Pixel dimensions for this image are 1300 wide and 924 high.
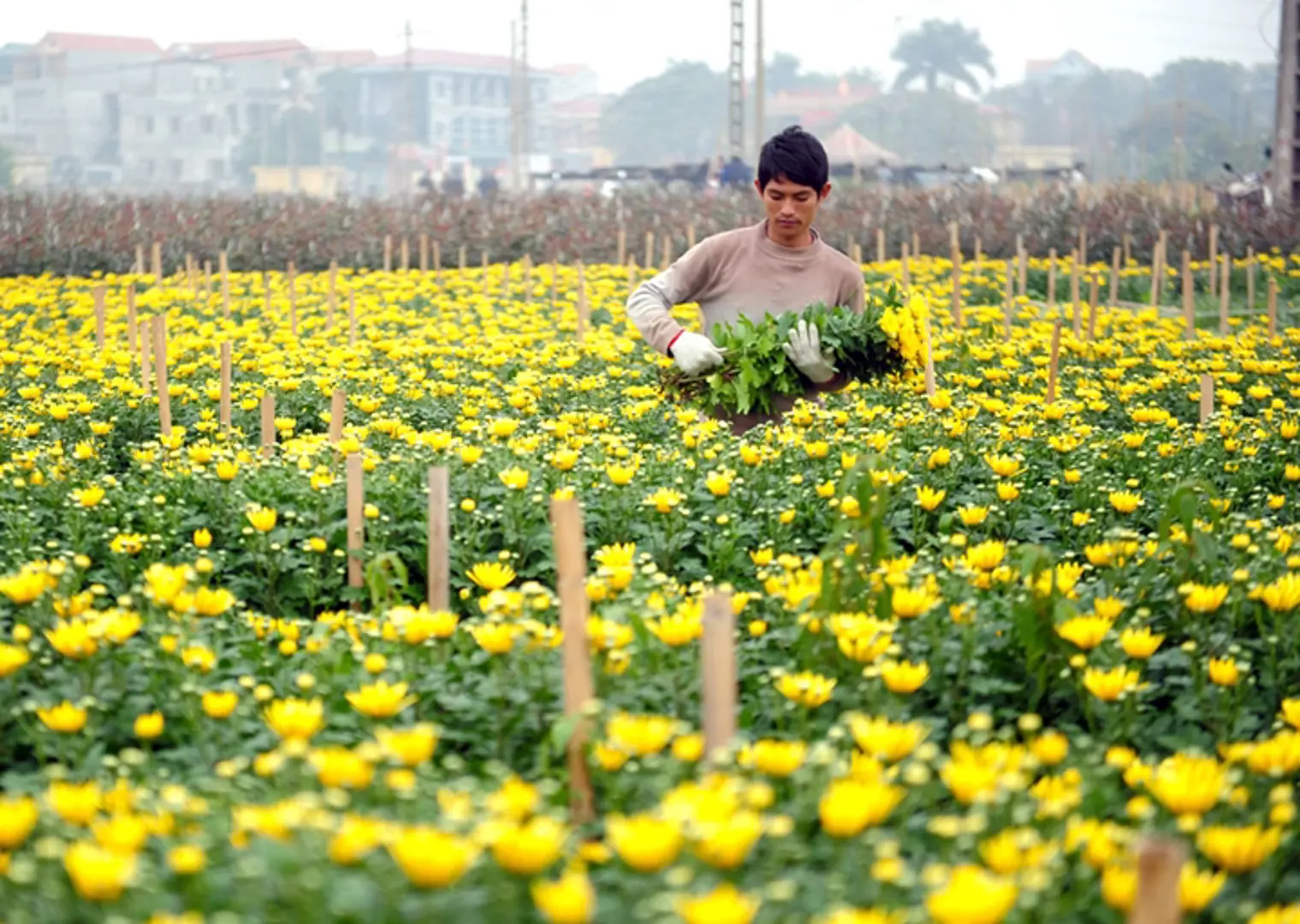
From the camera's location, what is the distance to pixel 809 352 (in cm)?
511

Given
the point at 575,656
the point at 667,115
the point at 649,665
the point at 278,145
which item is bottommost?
the point at 649,665

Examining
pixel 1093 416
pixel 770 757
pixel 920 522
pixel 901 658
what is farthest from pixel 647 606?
pixel 1093 416

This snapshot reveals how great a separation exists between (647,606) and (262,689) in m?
0.74

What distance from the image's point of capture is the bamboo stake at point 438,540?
12.0ft

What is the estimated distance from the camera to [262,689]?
9.34 feet

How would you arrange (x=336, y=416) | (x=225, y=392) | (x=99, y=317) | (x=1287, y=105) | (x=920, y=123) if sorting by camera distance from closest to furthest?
1. (x=336, y=416)
2. (x=225, y=392)
3. (x=99, y=317)
4. (x=1287, y=105)
5. (x=920, y=123)

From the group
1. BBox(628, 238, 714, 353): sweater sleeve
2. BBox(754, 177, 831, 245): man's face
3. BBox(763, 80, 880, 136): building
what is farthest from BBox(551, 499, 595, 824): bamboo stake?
BBox(763, 80, 880, 136): building

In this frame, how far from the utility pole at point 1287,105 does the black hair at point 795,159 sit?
57.5 feet

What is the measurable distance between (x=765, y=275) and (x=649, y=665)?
2796 mm

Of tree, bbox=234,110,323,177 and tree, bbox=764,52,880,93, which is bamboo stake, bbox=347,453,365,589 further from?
tree, bbox=764,52,880,93

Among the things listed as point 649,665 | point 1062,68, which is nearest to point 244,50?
point 1062,68

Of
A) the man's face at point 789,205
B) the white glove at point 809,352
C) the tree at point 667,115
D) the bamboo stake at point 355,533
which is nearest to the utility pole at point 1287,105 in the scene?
the man's face at point 789,205

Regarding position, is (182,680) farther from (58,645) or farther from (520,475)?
(520,475)

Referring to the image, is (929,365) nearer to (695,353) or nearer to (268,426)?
(695,353)
